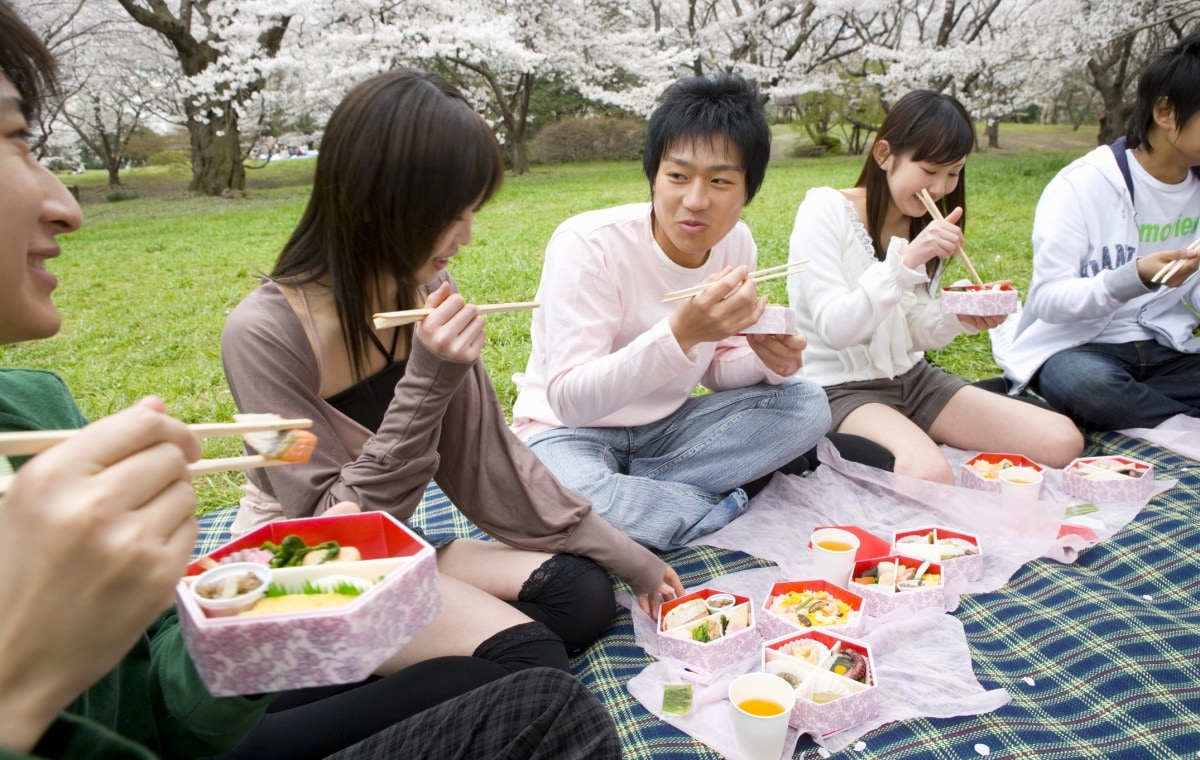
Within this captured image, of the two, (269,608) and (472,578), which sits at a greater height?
(269,608)

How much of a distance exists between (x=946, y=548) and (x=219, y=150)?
15.1 meters

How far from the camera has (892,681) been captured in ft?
6.49

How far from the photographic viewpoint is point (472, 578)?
2160 mm

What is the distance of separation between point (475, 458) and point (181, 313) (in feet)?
16.5

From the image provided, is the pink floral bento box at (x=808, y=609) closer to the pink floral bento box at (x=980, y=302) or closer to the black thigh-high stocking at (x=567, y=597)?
the black thigh-high stocking at (x=567, y=597)

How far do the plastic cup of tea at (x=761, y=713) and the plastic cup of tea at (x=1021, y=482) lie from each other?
1.37 metres

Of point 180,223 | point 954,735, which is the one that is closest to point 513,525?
point 954,735

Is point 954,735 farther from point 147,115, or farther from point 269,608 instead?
point 147,115

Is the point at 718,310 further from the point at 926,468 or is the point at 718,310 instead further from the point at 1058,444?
the point at 1058,444

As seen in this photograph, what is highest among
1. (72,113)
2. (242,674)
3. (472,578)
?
(72,113)

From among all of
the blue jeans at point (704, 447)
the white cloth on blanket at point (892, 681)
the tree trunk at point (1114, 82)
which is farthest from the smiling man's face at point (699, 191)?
the tree trunk at point (1114, 82)

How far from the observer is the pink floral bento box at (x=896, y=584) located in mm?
2217

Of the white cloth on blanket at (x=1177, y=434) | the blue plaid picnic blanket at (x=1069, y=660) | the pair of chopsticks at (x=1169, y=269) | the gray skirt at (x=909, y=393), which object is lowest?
the blue plaid picnic blanket at (x=1069, y=660)

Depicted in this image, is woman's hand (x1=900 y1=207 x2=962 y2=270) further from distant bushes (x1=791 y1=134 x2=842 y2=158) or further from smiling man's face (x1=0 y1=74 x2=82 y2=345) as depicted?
distant bushes (x1=791 y1=134 x2=842 y2=158)
